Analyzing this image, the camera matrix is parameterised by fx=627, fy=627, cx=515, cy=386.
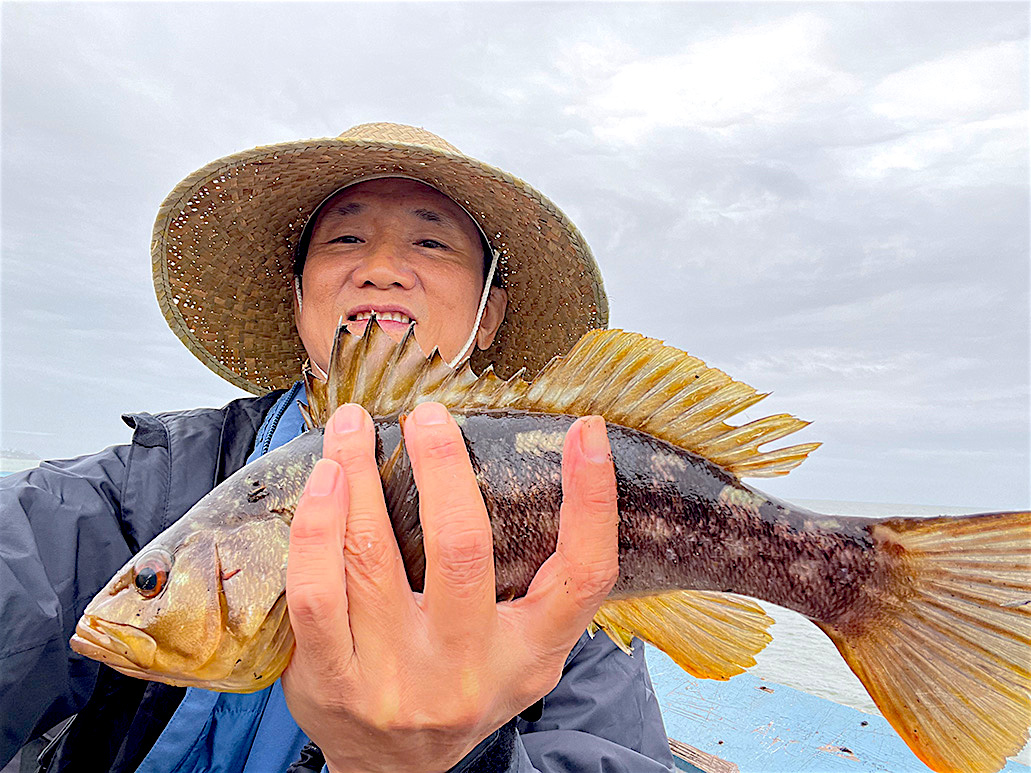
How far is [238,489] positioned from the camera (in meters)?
1.49

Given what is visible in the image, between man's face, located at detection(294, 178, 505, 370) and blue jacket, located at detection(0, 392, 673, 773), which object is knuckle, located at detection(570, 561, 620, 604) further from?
man's face, located at detection(294, 178, 505, 370)

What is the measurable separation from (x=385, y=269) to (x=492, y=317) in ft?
2.40

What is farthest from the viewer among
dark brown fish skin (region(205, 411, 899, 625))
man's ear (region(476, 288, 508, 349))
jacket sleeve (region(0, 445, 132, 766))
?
man's ear (region(476, 288, 508, 349))

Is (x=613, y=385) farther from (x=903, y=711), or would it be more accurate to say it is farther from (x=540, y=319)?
(x=540, y=319)

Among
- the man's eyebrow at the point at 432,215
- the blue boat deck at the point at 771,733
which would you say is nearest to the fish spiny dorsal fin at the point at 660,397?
the man's eyebrow at the point at 432,215

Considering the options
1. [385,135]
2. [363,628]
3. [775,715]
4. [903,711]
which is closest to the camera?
[363,628]

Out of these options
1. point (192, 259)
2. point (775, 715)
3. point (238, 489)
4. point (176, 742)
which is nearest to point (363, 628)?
point (238, 489)

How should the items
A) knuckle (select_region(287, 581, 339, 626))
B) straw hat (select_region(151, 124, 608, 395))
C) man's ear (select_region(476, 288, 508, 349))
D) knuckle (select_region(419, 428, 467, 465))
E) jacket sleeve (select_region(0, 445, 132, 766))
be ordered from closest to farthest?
knuckle (select_region(287, 581, 339, 626)) < knuckle (select_region(419, 428, 467, 465)) < jacket sleeve (select_region(0, 445, 132, 766)) < straw hat (select_region(151, 124, 608, 395)) < man's ear (select_region(476, 288, 508, 349))

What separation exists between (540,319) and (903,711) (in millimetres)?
2083

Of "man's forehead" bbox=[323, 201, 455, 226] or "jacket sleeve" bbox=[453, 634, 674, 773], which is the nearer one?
"jacket sleeve" bbox=[453, 634, 674, 773]

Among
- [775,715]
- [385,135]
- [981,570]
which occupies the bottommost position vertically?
[775,715]

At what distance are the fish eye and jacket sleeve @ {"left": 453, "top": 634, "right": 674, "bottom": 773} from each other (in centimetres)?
81

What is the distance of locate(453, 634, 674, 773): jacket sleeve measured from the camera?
158cm

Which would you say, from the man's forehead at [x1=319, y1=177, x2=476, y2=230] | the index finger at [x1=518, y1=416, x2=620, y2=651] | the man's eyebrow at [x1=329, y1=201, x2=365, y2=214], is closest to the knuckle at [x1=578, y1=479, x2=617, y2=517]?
the index finger at [x1=518, y1=416, x2=620, y2=651]
